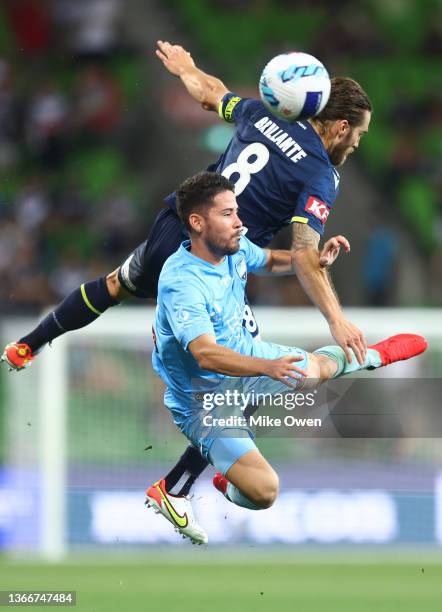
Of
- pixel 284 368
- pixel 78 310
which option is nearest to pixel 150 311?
pixel 78 310

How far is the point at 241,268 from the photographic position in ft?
27.4

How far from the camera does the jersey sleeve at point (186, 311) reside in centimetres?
777

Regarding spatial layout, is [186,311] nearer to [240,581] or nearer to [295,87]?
[295,87]

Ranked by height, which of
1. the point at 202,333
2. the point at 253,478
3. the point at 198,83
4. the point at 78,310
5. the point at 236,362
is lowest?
the point at 253,478

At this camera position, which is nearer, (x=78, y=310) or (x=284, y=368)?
(x=284, y=368)

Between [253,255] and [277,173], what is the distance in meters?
0.49

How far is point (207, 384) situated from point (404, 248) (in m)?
8.14

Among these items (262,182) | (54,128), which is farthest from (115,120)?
(262,182)

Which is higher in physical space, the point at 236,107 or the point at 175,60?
the point at 175,60

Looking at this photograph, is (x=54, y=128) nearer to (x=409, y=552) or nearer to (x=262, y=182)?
(x=409, y=552)

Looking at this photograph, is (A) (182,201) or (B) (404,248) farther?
(B) (404,248)

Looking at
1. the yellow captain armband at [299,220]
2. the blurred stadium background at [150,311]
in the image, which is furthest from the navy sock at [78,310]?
the blurred stadium background at [150,311]

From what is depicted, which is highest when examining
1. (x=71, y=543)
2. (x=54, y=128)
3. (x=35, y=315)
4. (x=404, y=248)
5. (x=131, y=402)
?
(x=54, y=128)

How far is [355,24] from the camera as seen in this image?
17.9 meters
